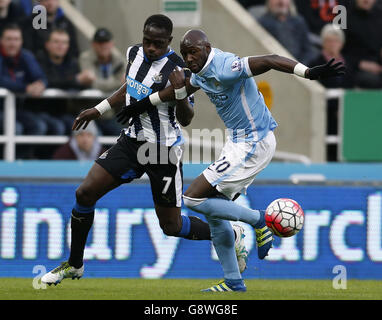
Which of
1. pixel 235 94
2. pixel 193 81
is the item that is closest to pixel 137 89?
pixel 193 81

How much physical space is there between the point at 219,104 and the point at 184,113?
307mm

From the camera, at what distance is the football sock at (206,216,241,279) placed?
8531 millimetres

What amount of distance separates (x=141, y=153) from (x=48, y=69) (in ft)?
13.0

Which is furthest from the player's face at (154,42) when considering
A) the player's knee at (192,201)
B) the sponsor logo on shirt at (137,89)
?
the player's knee at (192,201)

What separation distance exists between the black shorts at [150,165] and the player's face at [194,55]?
37.1 inches

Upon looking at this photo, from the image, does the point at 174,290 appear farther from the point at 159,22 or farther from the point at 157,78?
the point at 159,22

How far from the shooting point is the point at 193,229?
8914 mm

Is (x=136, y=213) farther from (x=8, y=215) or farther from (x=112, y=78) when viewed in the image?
(x=112, y=78)

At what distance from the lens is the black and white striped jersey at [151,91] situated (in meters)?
8.59

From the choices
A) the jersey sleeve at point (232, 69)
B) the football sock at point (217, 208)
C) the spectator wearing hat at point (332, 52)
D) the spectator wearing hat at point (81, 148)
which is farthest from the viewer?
the spectator wearing hat at point (332, 52)

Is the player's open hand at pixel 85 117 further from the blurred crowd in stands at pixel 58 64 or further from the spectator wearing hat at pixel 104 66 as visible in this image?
the spectator wearing hat at pixel 104 66

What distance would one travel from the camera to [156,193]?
28.6ft

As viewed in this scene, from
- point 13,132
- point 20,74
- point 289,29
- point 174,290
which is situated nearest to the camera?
point 174,290

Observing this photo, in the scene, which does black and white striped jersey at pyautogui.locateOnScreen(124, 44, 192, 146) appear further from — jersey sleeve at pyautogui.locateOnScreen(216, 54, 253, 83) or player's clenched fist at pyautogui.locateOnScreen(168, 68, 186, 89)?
jersey sleeve at pyautogui.locateOnScreen(216, 54, 253, 83)
